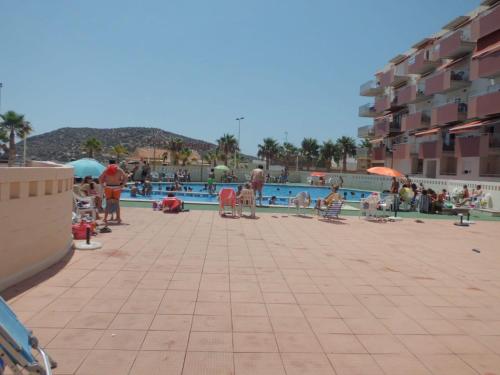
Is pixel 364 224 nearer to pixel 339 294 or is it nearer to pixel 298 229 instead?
pixel 298 229

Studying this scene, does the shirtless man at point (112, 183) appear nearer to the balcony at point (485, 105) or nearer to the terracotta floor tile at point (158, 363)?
the terracotta floor tile at point (158, 363)

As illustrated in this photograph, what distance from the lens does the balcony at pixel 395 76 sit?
38.2 metres

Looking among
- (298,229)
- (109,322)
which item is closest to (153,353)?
(109,322)

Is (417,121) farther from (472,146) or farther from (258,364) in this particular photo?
(258,364)

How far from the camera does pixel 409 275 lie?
6547mm

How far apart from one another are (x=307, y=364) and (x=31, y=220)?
153 inches

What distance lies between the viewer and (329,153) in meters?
67.1

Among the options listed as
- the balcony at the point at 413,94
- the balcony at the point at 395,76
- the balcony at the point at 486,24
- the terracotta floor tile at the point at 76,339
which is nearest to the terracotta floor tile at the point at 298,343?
the terracotta floor tile at the point at 76,339

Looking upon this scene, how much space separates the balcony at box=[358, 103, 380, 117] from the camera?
4438cm

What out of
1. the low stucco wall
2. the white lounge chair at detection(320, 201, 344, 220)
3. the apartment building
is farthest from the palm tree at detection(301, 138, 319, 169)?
the low stucco wall

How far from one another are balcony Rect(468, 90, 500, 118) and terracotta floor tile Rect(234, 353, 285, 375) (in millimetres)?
24848

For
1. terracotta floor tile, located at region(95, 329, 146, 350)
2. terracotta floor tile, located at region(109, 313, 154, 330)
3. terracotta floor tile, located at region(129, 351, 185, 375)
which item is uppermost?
terracotta floor tile, located at region(109, 313, 154, 330)

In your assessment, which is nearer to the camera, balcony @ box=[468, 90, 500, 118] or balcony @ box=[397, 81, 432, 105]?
balcony @ box=[468, 90, 500, 118]

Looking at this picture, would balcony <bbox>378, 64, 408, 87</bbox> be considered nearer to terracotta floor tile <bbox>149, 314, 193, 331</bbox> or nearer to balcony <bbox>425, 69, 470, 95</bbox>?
balcony <bbox>425, 69, 470, 95</bbox>
